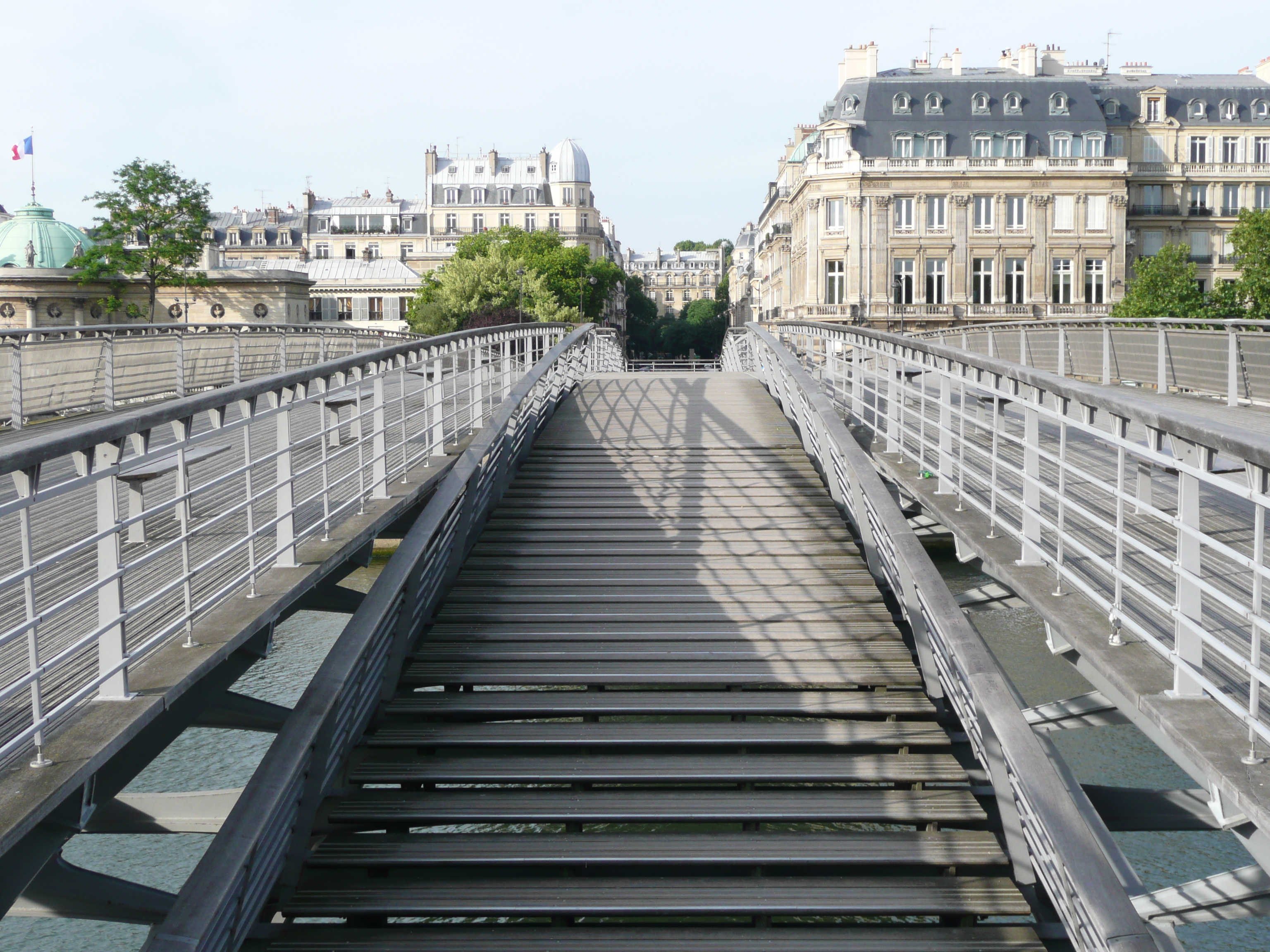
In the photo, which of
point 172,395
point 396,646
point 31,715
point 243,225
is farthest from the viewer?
point 243,225

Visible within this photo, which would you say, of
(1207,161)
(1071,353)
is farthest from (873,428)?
(1207,161)

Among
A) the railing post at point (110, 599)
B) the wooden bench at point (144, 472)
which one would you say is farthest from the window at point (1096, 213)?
the railing post at point (110, 599)

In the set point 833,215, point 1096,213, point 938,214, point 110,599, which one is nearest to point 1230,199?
point 1096,213

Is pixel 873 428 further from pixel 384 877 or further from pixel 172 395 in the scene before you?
pixel 172 395

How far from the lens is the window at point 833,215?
217 ft

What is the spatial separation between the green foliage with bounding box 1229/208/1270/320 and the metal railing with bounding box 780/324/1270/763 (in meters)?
35.9

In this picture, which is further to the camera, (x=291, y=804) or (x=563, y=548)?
(x=563, y=548)

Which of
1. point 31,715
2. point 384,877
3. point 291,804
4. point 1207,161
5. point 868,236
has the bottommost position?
point 384,877

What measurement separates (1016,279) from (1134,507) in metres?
63.1

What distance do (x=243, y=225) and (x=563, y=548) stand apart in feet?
376

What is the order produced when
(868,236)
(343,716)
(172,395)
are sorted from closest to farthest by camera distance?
(343,716) < (172,395) < (868,236)

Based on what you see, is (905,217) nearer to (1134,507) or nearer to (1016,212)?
(1016,212)

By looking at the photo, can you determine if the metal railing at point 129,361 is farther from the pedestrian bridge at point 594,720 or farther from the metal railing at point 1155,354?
the metal railing at point 1155,354

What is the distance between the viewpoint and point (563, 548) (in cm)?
890
